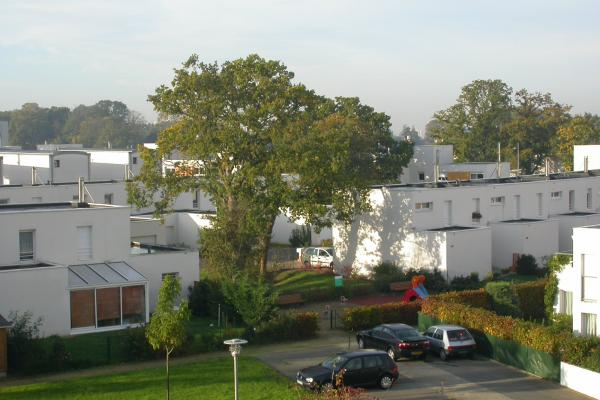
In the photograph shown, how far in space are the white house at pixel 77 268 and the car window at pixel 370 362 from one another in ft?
39.3

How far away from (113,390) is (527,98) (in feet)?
274

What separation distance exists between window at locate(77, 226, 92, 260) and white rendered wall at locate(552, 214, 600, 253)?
28399mm

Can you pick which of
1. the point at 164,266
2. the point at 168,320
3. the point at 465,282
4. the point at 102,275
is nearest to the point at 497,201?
the point at 465,282

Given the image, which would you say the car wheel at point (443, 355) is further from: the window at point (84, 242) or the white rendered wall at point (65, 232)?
the window at point (84, 242)

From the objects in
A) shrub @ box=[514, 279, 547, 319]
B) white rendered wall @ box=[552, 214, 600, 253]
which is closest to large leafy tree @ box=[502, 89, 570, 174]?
white rendered wall @ box=[552, 214, 600, 253]

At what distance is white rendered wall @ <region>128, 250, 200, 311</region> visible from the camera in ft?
126

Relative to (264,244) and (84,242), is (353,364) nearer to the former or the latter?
(84,242)

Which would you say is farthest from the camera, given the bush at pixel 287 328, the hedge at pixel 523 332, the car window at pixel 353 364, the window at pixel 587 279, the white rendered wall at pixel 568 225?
the white rendered wall at pixel 568 225

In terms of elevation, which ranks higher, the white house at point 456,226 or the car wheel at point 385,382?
the white house at point 456,226

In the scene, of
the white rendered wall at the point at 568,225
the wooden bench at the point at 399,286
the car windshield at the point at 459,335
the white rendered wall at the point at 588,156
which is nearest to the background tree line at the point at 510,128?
the white rendered wall at the point at 588,156

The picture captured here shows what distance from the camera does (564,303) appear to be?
3722 cm

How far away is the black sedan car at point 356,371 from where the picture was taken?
26422mm

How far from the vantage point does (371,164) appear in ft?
250

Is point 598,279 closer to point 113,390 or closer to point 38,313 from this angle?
point 113,390
